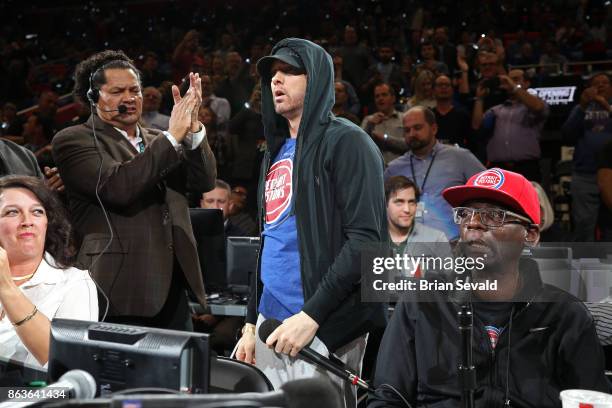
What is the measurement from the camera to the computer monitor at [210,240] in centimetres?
400

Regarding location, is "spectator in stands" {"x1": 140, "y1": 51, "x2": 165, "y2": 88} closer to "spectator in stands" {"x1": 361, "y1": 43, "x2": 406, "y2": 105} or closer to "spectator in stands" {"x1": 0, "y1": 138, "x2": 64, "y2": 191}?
"spectator in stands" {"x1": 361, "y1": 43, "x2": 406, "y2": 105}

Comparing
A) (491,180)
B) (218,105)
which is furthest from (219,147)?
(491,180)

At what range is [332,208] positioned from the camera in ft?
8.35

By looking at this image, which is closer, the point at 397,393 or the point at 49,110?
the point at 397,393

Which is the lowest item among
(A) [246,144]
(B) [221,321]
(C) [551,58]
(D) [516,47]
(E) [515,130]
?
(B) [221,321]

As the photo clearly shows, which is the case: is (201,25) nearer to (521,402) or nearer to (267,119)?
(267,119)

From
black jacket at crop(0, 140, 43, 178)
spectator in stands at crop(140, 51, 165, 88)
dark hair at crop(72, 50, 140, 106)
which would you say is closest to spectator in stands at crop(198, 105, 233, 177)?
spectator in stands at crop(140, 51, 165, 88)

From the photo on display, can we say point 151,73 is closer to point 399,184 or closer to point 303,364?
point 399,184

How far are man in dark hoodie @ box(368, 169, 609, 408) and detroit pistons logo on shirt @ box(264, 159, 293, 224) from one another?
0.57m

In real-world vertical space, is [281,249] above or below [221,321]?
above

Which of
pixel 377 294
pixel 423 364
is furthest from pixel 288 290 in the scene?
pixel 423 364

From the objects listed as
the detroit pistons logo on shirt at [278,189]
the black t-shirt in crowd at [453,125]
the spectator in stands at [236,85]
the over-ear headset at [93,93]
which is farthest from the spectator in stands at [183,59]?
the detroit pistons logo on shirt at [278,189]

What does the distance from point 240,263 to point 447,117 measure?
2.64 m

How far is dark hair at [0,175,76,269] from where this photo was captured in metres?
2.58
